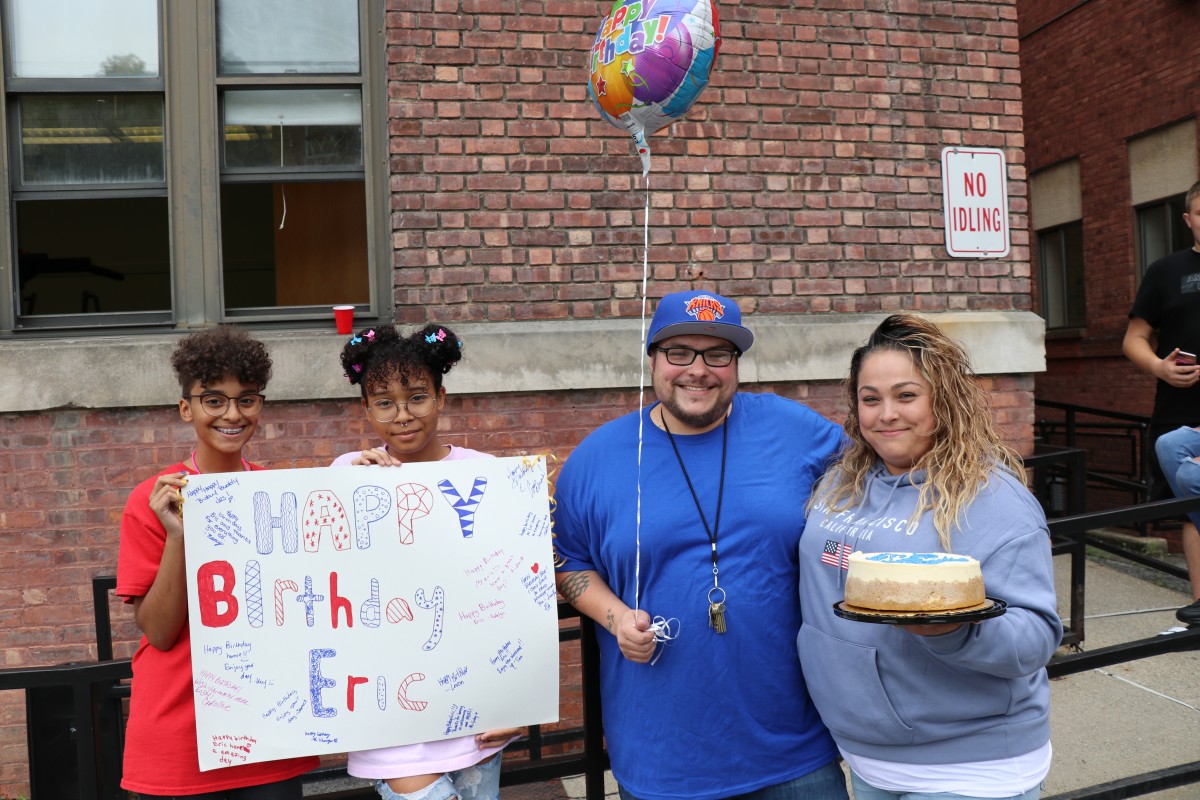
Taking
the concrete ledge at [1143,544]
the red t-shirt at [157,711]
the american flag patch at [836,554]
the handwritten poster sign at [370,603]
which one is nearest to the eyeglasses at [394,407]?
the handwritten poster sign at [370,603]

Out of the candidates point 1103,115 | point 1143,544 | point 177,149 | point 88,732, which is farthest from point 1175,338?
point 1103,115

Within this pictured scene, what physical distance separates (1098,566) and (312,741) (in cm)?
618

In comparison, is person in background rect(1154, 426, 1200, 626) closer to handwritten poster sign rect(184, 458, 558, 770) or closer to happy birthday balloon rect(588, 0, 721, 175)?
happy birthday balloon rect(588, 0, 721, 175)

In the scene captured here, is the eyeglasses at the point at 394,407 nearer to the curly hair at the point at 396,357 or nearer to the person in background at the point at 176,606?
the curly hair at the point at 396,357

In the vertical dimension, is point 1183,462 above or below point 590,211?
below

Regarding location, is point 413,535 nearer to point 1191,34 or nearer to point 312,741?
point 312,741

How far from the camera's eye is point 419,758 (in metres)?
2.21

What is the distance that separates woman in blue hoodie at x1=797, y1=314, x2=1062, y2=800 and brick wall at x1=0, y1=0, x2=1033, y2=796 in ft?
7.16

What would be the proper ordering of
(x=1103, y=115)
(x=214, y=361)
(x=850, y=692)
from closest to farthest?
1. (x=850, y=692)
2. (x=214, y=361)
3. (x=1103, y=115)

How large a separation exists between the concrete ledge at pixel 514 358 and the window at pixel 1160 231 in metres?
5.14

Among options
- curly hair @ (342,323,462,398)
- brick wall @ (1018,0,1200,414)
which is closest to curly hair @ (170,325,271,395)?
curly hair @ (342,323,462,398)

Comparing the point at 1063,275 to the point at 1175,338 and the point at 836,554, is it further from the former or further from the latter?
the point at 836,554

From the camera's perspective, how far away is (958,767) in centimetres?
193

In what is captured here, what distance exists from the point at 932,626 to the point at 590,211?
10.9 ft
